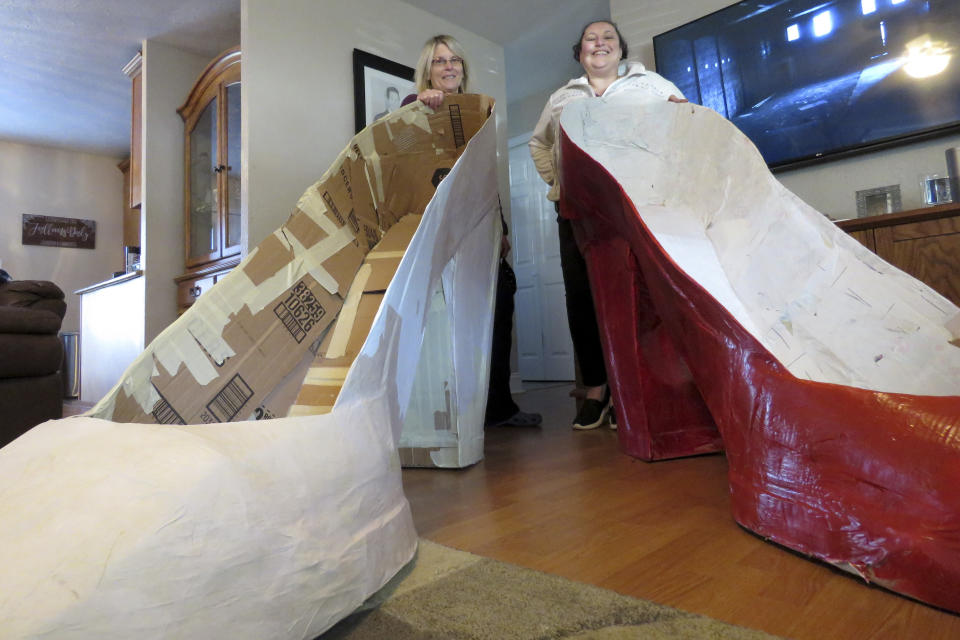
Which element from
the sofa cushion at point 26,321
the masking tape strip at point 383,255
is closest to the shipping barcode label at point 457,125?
A: the masking tape strip at point 383,255

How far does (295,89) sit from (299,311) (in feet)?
5.14

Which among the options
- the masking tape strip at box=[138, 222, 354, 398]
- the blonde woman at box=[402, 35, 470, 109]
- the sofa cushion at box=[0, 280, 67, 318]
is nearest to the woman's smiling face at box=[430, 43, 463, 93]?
the blonde woman at box=[402, 35, 470, 109]

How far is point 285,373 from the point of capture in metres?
0.91

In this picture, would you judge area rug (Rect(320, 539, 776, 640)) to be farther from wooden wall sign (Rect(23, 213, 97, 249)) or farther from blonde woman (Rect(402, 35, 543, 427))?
wooden wall sign (Rect(23, 213, 97, 249))

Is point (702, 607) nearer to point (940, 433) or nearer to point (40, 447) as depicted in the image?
point (940, 433)

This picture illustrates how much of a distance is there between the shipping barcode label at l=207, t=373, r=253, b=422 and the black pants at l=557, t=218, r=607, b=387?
942 millimetres

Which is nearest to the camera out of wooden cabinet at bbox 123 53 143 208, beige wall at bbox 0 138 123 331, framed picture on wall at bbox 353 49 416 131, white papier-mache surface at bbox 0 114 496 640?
white papier-mache surface at bbox 0 114 496 640

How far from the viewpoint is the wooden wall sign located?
420 cm

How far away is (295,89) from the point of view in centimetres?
216

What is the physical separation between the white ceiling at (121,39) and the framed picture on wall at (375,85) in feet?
1.32

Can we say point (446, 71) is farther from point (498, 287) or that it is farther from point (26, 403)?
point (26, 403)

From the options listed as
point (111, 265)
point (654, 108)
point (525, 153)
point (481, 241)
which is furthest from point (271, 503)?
point (111, 265)

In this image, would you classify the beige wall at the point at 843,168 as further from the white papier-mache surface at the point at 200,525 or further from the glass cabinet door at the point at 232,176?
the white papier-mache surface at the point at 200,525

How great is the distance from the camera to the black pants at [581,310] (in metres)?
1.54
